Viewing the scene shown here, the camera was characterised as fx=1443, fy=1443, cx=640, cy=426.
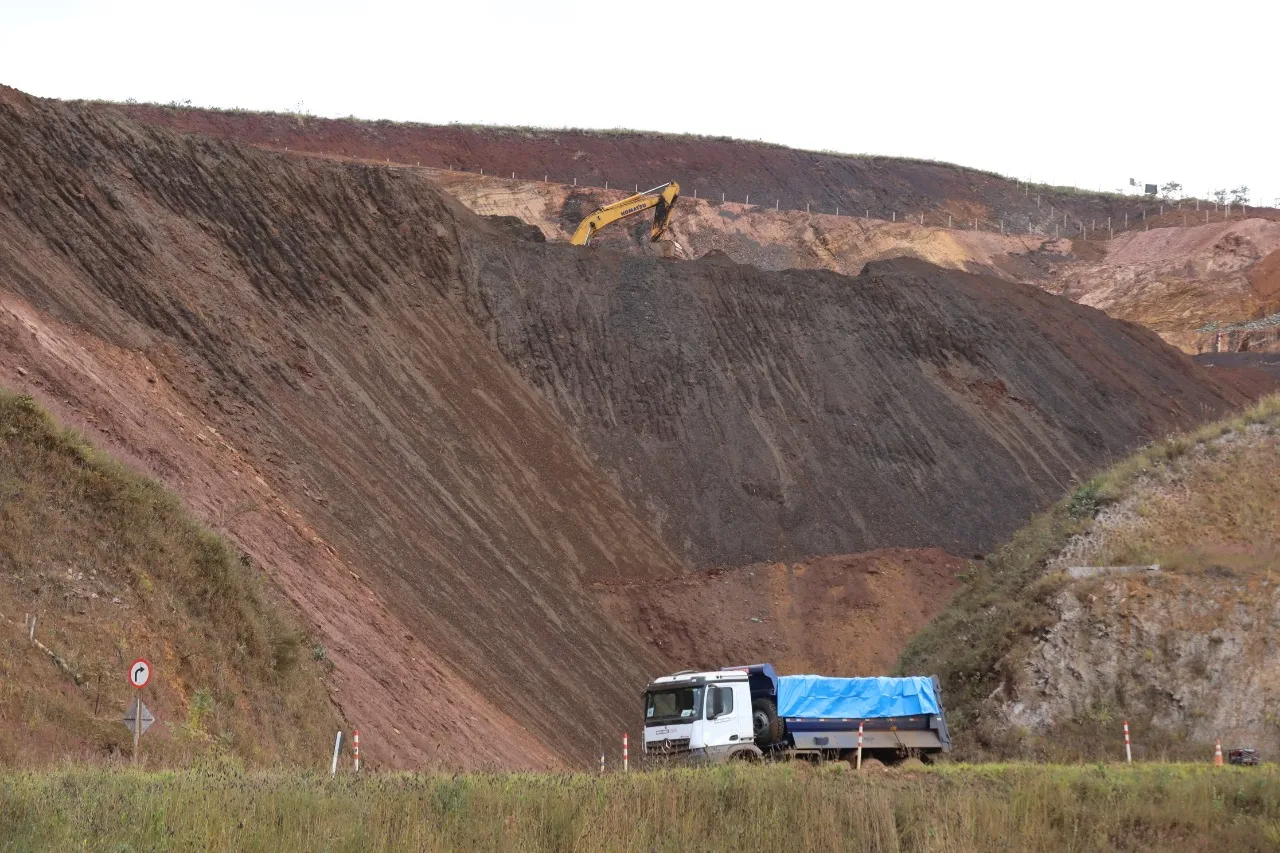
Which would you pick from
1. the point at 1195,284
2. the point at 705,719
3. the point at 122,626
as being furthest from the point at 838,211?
the point at 122,626

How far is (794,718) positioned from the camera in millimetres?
17328

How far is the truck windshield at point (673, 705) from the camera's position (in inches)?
→ 696

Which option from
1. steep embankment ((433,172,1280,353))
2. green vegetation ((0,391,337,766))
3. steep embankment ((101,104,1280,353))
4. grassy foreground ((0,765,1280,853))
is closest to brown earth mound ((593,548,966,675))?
green vegetation ((0,391,337,766))

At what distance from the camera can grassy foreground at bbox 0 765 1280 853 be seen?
984cm

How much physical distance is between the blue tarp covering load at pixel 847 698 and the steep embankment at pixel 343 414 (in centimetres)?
513

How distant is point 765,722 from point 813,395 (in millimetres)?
27948

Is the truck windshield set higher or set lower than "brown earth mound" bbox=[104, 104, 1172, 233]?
lower

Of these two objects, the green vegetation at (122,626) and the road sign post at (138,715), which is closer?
the road sign post at (138,715)

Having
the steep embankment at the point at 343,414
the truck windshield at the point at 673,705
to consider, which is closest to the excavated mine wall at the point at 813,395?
the steep embankment at the point at 343,414

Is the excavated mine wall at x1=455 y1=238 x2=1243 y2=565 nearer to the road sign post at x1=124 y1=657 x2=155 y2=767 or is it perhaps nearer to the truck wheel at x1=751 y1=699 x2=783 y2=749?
the truck wheel at x1=751 y1=699 x2=783 y2=749

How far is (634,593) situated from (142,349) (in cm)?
1241

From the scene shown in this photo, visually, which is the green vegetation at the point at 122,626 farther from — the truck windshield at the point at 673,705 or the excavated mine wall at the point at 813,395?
the excavated mine wall at the point at 813,395

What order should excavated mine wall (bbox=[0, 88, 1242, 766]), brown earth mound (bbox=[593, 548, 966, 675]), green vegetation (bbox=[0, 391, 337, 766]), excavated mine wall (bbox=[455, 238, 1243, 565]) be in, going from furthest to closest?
excavated mine wall (bbox=[455, 238, 1243, 565]), brown earth mound (bbox=[593, 548, 966, 675]), excavated mine wall (bbox=[0, 88, 1242, 766]), green vegetation (bbox=[0, 391, 337, 766])

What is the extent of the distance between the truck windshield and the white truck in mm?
12
